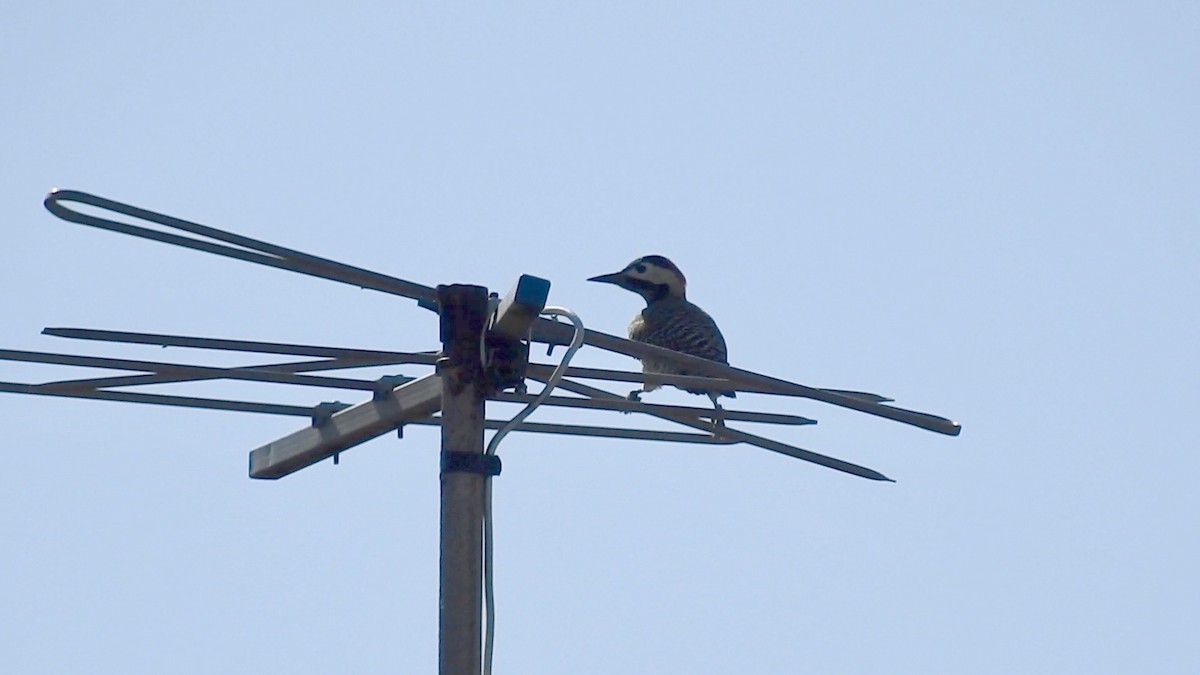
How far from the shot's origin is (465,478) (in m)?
3.80

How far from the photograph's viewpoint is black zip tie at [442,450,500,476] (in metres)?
3.79

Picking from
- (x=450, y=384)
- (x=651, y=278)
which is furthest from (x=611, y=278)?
(x=450, y=384)

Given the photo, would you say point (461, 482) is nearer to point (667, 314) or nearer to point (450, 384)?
point (450, 384)

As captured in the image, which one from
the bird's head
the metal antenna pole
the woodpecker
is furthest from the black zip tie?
the bird's head

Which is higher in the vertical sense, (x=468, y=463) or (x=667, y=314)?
(x=667, y=314)

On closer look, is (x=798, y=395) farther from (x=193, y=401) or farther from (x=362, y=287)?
(x=193, y=401)

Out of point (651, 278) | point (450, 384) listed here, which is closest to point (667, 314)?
point (651, 278)

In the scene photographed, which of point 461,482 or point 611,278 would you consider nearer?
point 461,482

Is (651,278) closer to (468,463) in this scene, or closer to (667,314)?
(667,314)

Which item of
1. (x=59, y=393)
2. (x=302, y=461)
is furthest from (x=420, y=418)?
(x=59, y=393)

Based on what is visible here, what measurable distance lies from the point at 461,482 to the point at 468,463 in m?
0.04

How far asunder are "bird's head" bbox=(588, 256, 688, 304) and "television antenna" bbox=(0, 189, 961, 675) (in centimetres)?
713

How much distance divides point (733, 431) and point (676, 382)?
0.24 m

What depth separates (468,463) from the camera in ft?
12.4
